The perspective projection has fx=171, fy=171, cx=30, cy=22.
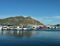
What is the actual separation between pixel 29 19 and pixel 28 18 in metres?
4.43

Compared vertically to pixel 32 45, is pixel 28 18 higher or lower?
higher

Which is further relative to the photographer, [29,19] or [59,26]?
[29,19]

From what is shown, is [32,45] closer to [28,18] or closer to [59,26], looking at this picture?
[59,26]

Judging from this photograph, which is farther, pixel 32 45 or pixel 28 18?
pixel 28 18

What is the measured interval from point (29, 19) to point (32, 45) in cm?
15790

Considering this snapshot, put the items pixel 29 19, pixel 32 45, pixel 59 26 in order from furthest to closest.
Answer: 1. pixel 29 19
2. pixel 59 26
3. pixel 32 45

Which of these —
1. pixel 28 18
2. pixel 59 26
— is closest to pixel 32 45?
pixel 59 26

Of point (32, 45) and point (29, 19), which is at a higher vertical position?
point (29, 19)

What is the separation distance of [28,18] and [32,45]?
162091 mm

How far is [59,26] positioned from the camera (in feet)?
566

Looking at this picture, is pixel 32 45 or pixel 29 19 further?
pixel 29 19

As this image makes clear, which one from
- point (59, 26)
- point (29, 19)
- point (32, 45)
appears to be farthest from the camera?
point (29, 19)

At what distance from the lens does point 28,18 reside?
618 ft

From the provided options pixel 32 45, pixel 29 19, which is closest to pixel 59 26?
pixel 29 19
